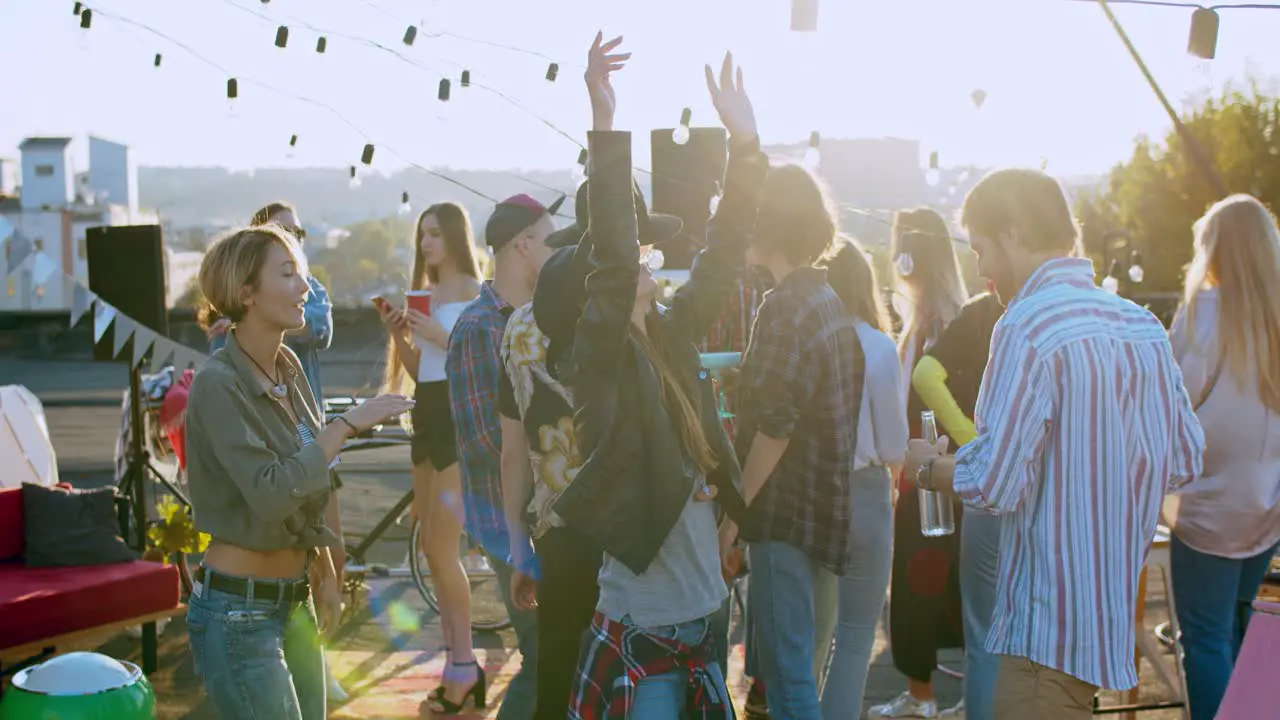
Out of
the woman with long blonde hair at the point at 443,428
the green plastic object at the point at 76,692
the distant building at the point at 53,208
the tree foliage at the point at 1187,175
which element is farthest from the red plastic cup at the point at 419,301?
the distant building at the point at 53,208

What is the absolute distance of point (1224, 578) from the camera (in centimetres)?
418

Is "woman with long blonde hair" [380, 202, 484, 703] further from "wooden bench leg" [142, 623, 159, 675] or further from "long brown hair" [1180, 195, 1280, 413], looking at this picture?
"long brown hair" [1180, 195, 1280, 413]

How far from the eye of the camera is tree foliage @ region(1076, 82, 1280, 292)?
3853 centimetres

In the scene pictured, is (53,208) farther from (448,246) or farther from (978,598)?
(978,598)

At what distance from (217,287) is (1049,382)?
1.96 m

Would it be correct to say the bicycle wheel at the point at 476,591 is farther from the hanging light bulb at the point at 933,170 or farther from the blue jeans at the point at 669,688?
the hanging light bulb at the point at 933,170

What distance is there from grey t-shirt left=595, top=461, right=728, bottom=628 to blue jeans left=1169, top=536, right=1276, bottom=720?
80.8 inches

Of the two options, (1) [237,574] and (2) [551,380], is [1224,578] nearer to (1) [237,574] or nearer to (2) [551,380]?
→ (2) [551,380]

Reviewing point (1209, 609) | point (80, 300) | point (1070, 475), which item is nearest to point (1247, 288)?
point (1209, 609)

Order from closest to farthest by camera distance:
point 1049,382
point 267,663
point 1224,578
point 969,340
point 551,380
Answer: point 1049,382 → point 267,663 → point 551,380 → point 1224,578 → point 969,340

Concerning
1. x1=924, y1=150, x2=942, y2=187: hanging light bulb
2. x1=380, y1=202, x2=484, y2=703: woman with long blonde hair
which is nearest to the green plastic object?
x1=380, y1=202, x2=484, y2=703: woman with long blonde hair

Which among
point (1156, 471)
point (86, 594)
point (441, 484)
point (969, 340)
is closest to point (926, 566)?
point (969, 340)

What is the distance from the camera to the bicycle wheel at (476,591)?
22.3 ft

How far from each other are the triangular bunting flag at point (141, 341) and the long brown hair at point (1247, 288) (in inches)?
210
